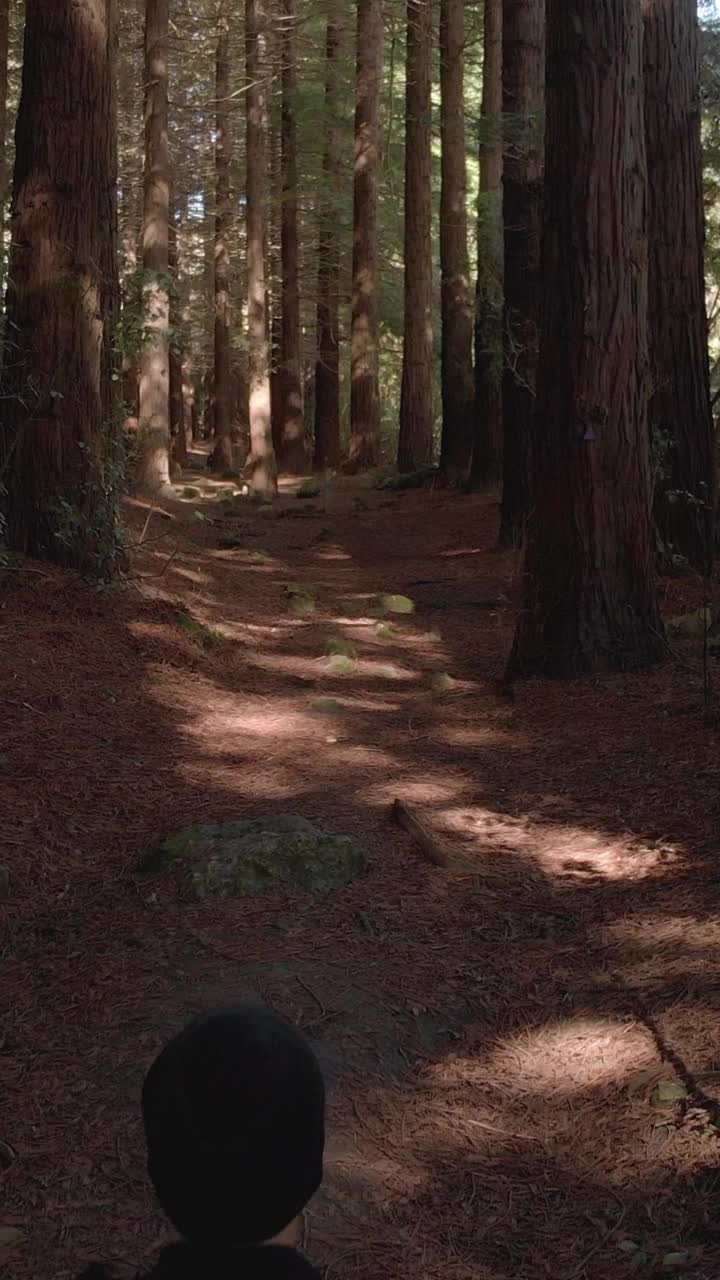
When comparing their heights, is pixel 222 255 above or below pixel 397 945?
above

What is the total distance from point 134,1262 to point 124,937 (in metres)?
1.71

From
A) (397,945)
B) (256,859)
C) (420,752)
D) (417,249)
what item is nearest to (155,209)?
(417,249)

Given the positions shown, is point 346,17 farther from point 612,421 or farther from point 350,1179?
point 350,1179

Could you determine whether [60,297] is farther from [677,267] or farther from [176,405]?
[176,405]

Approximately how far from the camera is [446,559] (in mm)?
14891

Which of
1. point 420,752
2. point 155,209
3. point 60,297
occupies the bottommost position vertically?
point 420,752

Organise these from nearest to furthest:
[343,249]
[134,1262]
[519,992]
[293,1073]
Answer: [293,1073] → [134,1262] → [519,992] → [343,249]

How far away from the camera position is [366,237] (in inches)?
976

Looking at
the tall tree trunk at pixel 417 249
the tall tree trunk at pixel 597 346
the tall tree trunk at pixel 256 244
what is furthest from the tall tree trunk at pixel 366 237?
the tall tree trunk at pixel 597 346

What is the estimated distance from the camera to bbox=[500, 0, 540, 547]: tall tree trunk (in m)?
12.9

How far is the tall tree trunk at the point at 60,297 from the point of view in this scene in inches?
359

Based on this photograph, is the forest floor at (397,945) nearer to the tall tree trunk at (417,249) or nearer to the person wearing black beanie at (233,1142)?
the person wearing black beanie at (233,1142)

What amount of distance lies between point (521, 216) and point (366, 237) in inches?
491

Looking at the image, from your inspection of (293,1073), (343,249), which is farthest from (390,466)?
(293,1073)
